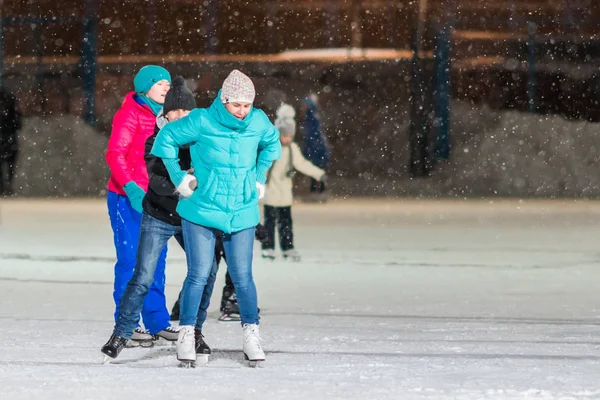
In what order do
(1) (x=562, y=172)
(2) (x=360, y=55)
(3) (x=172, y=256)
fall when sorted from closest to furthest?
(3) (x=172, y=256) < (1) (x=562, y=172) < (2) (x=360, y=55)

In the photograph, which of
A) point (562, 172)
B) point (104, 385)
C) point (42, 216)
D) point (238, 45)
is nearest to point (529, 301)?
point (104, 385)

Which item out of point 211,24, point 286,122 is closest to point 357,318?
point 286,122

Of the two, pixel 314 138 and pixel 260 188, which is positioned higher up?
pixel 260 188

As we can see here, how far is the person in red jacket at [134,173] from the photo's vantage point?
6.60 meters

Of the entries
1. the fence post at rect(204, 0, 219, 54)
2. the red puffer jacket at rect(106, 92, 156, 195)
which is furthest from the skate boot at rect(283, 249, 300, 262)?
the fence post at rect(204, 0, 219, 54)

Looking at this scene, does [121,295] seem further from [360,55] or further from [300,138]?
[360,55]

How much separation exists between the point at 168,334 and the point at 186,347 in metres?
0.84

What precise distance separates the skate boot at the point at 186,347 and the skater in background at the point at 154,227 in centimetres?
15

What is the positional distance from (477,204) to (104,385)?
13.9 metres

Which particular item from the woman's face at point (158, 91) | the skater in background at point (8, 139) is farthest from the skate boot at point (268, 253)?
the skater in background at point (8, 139)

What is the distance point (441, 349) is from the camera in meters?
6.66

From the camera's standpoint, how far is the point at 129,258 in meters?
6.83

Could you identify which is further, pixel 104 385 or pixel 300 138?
pixel 300 138

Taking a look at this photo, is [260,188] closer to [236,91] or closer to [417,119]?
[236,91]
